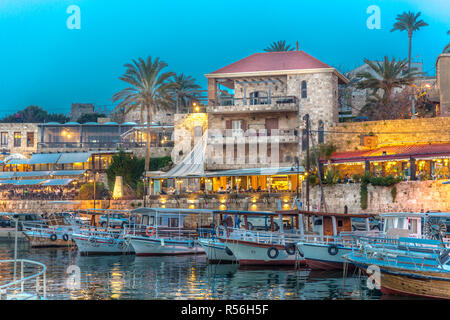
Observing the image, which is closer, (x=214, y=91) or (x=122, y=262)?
(x=122, y=262)

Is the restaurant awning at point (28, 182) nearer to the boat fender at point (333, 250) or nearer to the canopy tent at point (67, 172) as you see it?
the canopy tent at point (67, 172)

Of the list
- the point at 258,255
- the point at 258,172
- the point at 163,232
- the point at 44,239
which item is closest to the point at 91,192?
the point at 44,239

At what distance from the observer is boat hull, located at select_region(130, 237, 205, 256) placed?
40.7 m

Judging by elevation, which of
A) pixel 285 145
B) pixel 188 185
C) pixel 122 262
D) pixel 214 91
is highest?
pixel 214 91

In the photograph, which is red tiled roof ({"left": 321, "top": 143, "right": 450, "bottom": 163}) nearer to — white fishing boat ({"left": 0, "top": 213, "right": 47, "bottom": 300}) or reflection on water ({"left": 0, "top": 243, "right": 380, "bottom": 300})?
reflection on water ({"left": 0, "top": 243, "right": 380, "bottom": 300})

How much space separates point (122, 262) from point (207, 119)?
2506 cm

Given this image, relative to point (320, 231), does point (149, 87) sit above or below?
above

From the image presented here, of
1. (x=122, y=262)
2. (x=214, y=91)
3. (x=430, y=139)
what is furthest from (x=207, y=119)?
(x=122, y=262)

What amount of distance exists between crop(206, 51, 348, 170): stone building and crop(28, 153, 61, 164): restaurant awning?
19378mm

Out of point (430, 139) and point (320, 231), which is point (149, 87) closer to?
point (430, 139)

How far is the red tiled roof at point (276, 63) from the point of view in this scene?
5784 cm

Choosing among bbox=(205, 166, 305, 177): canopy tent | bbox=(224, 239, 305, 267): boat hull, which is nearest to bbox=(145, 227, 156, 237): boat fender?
bbox=(224, 239, 305, 267): boat hull
